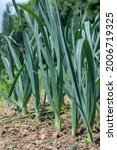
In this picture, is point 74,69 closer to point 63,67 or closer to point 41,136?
point 63,67

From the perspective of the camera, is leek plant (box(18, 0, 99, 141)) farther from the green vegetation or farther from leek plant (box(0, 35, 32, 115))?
leek plant (box(0, 35, 32, 115))

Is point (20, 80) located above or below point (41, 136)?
above

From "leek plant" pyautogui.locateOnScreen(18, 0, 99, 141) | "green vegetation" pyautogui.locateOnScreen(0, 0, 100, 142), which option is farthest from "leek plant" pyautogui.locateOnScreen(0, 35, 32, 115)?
"leek plant" pyautogui.locateOnScreen(18, 0, 99, 141)

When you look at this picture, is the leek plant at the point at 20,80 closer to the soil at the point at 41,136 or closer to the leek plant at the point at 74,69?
the soil at the point at 41,136

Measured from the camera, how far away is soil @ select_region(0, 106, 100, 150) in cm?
175

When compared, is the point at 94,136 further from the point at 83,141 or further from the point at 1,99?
the point at 1,99

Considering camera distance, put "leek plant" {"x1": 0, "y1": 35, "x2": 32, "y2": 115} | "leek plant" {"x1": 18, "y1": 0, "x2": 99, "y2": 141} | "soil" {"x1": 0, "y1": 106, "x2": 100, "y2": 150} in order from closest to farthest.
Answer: "leek plant" {"x1": 18, "y1": 0, "x2": 99, "y2": 141}, "soil" {"x1": 0, "y1": 106, "x2": 100, "y2": 150}, "leek plant" {"x1": 0, "y1": 35, "x2": 32, "y2": 115}

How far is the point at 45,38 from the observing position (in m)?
1.80

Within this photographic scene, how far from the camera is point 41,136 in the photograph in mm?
1898

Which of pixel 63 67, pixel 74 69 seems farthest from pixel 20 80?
pixel 74 69

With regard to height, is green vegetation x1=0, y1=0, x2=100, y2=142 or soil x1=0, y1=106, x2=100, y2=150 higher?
green vegetation x1=0, y1=0, x2=100, y2=142

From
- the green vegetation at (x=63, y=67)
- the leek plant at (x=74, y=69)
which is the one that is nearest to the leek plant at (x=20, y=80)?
the green vegetation at (x=63, y=67)

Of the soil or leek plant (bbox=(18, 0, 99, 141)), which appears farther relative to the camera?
the soil

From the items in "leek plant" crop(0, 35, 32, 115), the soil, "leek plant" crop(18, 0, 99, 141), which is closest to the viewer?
"leek plant" crop(18, 0, 99, 141)
